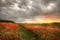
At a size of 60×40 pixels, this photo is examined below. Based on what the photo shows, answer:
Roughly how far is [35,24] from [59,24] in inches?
21.4

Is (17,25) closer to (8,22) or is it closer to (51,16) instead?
(8,22)

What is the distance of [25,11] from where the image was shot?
14.1 feet

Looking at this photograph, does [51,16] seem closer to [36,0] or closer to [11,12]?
[36,0]

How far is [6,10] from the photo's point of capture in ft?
14.2

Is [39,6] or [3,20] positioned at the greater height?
[39,6]

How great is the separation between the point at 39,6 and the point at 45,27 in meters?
0.49

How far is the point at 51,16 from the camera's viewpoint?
4.31 meters

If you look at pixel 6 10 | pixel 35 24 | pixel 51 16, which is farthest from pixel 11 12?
pixel 51 16

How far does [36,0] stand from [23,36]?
86cm

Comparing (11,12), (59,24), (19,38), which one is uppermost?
(11,12)

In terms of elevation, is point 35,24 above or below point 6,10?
below

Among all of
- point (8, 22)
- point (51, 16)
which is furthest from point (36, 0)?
point (8, 22)

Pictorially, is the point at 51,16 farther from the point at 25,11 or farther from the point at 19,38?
the point at 19,38

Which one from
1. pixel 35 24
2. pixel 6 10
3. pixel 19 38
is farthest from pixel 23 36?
pixel 6 10
